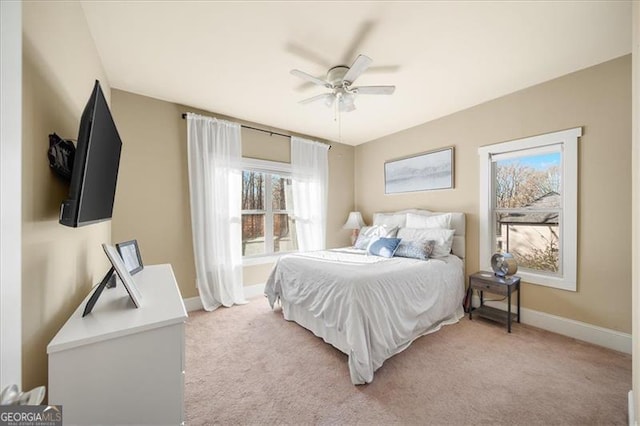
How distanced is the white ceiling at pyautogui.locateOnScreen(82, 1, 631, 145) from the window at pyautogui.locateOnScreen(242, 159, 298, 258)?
1.11 m

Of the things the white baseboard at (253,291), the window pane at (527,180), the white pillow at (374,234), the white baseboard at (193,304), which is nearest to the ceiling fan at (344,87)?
the white pillow at (374,234)

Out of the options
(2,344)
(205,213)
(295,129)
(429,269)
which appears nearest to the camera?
(2,344)

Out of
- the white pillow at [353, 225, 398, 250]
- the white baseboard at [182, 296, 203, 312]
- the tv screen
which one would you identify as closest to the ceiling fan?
the tv screen

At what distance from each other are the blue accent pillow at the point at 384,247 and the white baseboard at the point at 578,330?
1414 millimetres

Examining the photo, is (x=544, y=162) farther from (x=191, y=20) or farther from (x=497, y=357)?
(x=191, y=20)

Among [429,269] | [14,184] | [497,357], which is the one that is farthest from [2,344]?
[497,357]

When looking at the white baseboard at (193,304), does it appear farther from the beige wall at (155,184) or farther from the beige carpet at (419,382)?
the beige carpet at (419,382)

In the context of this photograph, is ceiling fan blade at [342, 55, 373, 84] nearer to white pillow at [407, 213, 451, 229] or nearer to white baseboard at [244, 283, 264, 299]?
white pillow at [407, 213, 451, 229]

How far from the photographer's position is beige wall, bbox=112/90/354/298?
2.71 meters

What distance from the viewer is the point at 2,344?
571 millimetres

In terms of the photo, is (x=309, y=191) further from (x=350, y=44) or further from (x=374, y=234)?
(x=350, y=44)

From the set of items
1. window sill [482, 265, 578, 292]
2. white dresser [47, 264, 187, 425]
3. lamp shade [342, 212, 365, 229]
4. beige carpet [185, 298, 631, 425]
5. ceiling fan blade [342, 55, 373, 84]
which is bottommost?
beige carpet [185, 298, 631, 425]

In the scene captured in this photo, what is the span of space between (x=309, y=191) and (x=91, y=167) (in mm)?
3104

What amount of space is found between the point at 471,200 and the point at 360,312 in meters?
2.29
